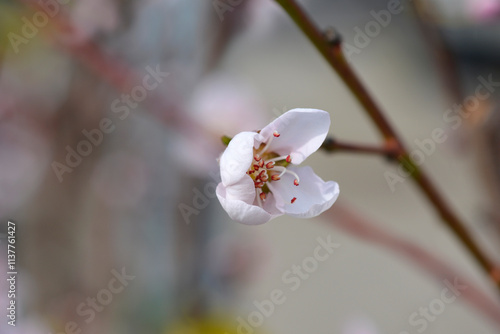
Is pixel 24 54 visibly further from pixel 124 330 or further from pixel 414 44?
pixel 414 44

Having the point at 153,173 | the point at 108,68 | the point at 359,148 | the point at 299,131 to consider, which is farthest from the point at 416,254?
the point at 153,173

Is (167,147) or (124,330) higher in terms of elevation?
(167,147)

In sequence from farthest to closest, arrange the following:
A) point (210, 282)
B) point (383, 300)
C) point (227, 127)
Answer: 1. point (383, 300)
2. point (210, 282)
3. point (227, 127)

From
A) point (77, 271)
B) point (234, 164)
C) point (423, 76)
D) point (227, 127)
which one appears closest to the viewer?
point (234, 164)

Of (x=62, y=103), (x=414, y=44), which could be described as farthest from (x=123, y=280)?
(x=414, y=44)

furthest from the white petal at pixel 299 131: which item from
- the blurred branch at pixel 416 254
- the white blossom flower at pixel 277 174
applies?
the blurred branch at pixel 416 254

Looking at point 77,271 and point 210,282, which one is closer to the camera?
point 77,271
